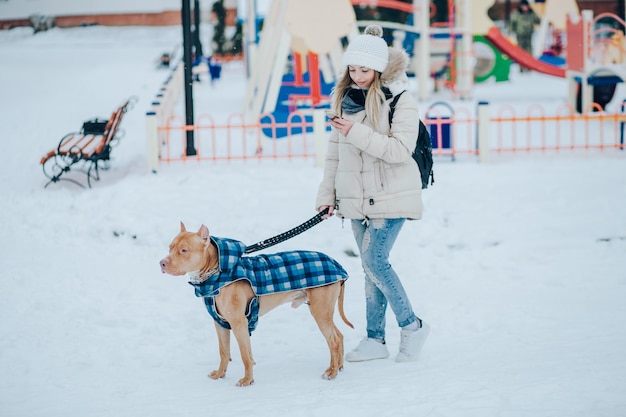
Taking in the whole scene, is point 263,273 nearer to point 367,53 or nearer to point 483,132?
point 367,53

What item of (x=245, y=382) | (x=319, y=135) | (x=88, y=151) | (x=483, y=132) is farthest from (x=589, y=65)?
(x=245, y=382)

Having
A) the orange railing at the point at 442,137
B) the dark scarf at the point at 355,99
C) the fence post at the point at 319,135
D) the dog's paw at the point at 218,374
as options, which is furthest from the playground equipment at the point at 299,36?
the dog's paw at the point at 218,374

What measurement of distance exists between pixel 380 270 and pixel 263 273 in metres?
0.67

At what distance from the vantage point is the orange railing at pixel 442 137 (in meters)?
9.89

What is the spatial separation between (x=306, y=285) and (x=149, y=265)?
9.53ft

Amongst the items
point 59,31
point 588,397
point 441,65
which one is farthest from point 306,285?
point 59,31

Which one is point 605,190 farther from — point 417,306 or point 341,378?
point 341,378

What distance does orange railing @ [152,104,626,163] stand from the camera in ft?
32.4

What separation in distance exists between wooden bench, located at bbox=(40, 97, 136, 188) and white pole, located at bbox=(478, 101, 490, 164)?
4.32 metres

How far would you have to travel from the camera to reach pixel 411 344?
498 cm

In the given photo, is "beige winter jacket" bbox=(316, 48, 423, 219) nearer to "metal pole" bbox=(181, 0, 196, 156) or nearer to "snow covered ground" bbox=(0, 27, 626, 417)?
"snow covered ground" bbox=(0, 27, 626, 417)

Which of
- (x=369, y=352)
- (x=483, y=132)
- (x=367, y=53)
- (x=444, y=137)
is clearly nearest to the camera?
(x=367, y=53)

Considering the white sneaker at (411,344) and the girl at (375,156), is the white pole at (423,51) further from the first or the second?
the white sneaker at (411,344)

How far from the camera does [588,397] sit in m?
4.12
